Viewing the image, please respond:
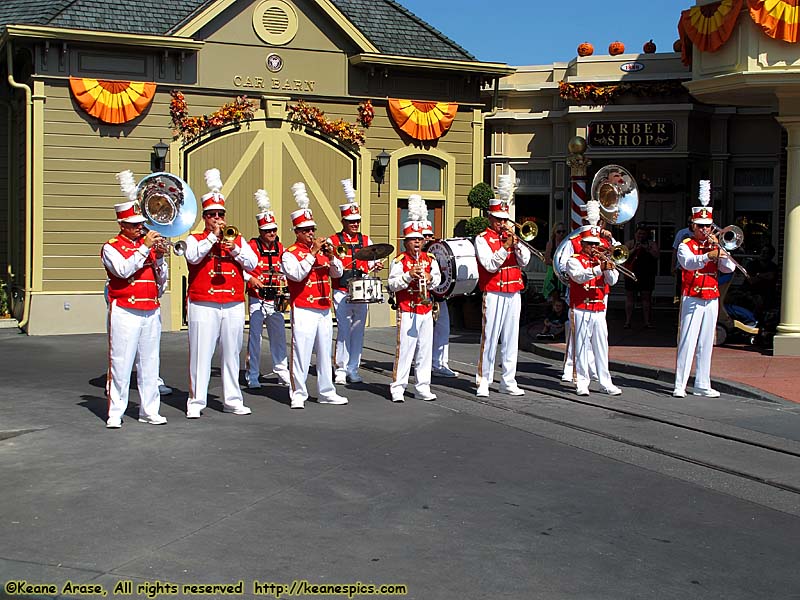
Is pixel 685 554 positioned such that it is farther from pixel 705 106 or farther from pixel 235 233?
pixel 705 106

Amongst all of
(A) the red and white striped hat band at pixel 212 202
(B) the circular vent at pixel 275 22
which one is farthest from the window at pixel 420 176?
(A) the red and white striped hat band at pixel 212 202

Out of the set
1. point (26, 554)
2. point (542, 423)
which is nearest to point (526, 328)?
point (542, 423)

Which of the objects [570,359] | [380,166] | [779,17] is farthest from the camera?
[380,166]

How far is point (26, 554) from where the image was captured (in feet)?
20.3

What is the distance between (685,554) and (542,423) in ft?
13.6

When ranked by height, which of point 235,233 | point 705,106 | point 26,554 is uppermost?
point 705,106

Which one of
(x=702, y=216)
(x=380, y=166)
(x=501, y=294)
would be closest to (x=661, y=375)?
(x=702, y=216)

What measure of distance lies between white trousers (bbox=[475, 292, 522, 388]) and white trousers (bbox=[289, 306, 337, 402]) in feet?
5.98

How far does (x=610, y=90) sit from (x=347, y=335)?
35.8 feet

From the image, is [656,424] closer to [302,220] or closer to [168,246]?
[302,220]

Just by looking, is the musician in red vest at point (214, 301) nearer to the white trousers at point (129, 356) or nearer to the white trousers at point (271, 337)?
the white trousers at point (129, 356)

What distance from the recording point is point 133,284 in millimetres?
10062

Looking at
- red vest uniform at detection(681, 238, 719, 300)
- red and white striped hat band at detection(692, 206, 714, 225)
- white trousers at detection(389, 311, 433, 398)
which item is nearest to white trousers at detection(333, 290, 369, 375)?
white trousers at detection(389, 311, 433, 398)

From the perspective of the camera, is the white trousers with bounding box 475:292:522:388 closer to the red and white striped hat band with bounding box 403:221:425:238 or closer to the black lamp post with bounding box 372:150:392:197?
the red and white striped hat band with bounding box 403:221:425:238
